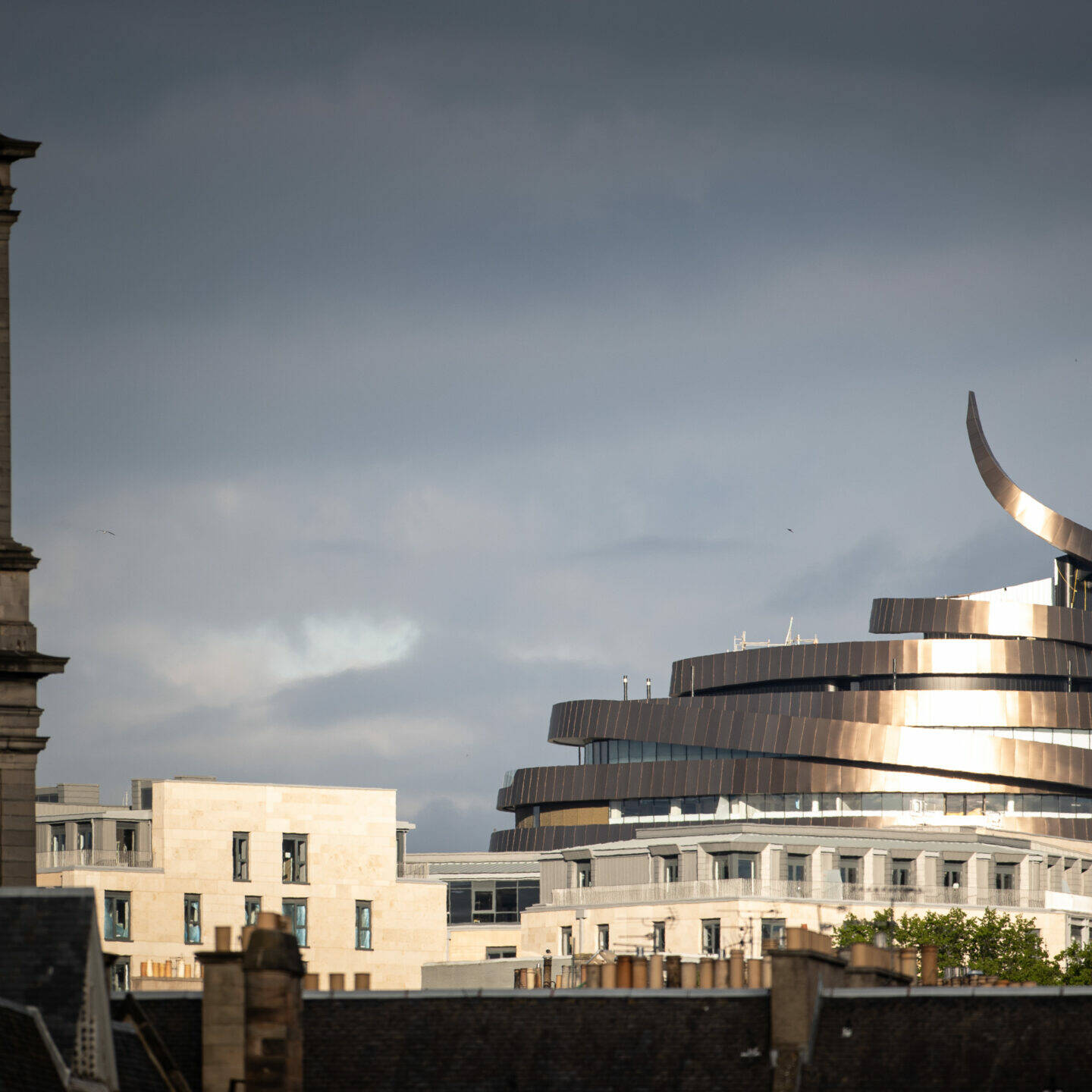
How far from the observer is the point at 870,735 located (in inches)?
6777

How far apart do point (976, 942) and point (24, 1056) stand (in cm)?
8003

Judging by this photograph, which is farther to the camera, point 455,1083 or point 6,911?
point 455,1083

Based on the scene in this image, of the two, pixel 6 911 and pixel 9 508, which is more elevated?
pixel 9 508

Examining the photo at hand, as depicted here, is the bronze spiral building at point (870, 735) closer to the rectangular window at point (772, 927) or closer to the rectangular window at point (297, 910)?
the rectangular window at point (772, 927)

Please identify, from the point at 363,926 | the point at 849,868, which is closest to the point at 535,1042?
the point at 363,926

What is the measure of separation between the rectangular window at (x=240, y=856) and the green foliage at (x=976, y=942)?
86.8ft

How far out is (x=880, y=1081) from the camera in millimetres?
39781

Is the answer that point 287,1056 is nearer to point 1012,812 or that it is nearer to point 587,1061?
point 587,1061

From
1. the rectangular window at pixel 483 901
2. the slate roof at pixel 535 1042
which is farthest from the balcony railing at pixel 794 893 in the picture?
the slate roof at pixel 535 1042

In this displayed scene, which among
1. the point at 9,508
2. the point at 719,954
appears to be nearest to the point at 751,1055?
the point at 9,508

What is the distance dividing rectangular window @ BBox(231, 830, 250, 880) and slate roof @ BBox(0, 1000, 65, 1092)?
76959 mm

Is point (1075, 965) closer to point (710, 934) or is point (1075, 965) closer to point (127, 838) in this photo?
point (710, 934)

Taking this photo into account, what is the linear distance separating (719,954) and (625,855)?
36.5 ft

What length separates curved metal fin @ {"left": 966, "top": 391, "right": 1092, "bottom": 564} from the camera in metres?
184
